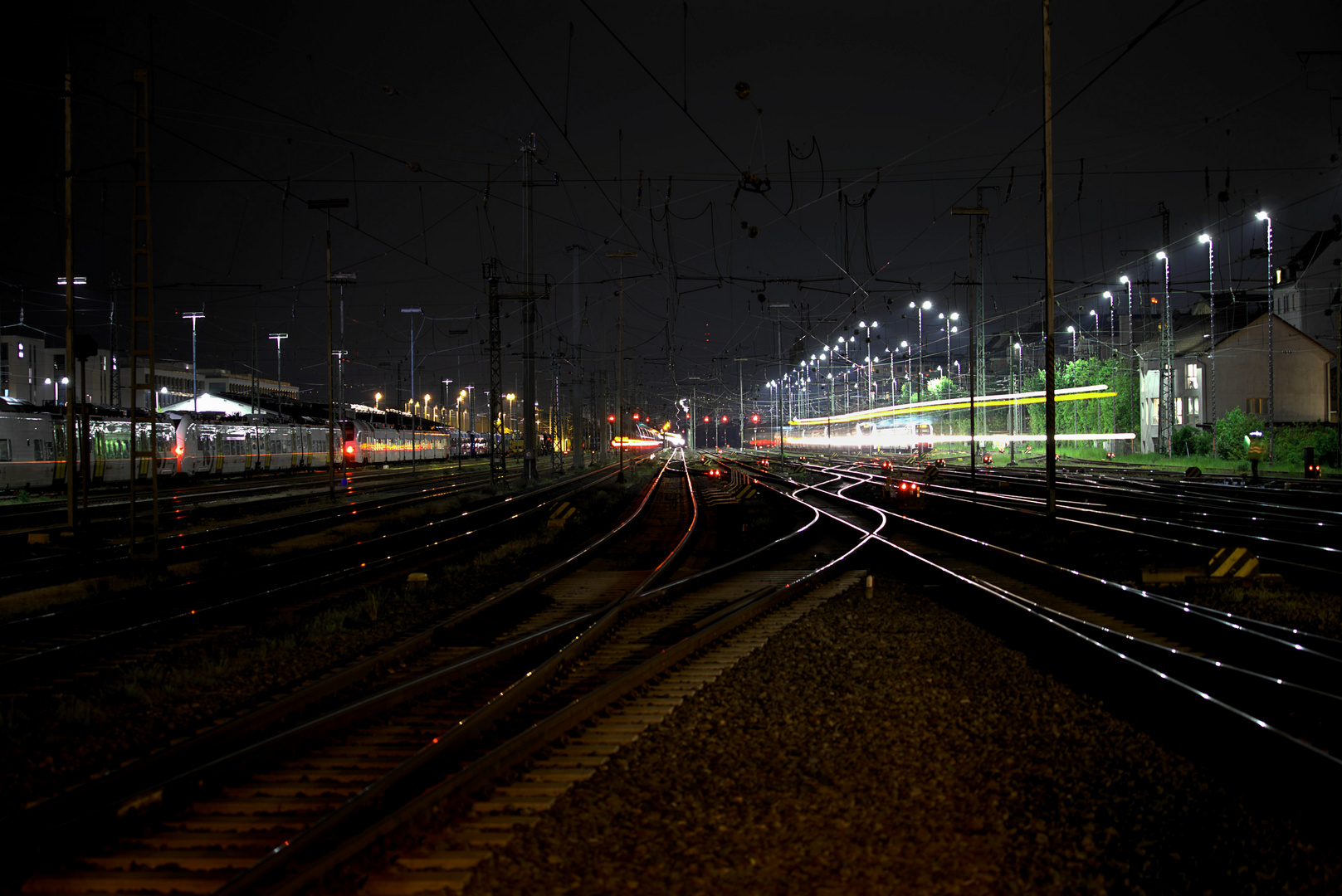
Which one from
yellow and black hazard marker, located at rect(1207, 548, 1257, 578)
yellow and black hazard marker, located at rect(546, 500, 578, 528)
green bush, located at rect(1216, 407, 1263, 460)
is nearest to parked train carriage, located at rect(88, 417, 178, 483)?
yellow and black hazard marker, located at rect(546, 500, 578, 528)

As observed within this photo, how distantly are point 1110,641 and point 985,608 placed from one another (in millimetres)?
2689

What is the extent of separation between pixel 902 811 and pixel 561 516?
2138cm

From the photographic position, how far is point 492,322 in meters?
34.9

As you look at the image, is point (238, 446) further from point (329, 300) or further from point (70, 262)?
point (70, 262)

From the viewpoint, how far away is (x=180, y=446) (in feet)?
147

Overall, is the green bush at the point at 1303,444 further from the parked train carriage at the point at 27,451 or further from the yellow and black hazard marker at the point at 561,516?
the parked train carriage at the point at 27,451

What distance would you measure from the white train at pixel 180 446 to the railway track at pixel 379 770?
1530cm

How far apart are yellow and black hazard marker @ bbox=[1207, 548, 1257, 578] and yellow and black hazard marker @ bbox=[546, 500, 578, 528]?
16109 mm

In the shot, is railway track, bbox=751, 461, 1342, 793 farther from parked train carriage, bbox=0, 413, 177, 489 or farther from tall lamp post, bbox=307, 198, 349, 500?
parked train carriage, bbox=0, 413, 177, 489

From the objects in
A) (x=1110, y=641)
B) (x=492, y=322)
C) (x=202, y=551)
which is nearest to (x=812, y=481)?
(x=492, y=322)

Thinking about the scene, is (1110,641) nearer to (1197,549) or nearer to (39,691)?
(1197,549)

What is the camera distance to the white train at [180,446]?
3519 centimetres

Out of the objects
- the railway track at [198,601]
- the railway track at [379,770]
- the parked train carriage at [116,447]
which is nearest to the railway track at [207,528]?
the railway track at [198,601]

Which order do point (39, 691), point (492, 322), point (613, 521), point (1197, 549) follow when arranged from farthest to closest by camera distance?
point (492, 322) < point (613, 521) < point (1197, 549) < point (39, 691)
